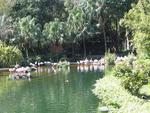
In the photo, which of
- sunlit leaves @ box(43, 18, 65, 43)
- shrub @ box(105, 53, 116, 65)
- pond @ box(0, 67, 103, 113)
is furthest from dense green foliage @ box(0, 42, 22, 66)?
shrub @ box(105, 53, 116, 65)

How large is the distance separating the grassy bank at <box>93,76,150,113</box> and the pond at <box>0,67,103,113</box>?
1004mm

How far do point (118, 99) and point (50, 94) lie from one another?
1088 cm

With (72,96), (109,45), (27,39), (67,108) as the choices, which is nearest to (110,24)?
(109,45)

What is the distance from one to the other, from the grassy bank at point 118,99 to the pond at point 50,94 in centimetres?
100

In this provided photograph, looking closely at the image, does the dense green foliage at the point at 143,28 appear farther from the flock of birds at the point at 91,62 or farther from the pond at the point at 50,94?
the flock of birds at the point at 91,62

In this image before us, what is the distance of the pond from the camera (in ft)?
80.6

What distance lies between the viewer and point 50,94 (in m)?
30.3

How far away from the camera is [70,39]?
60781 millimetres

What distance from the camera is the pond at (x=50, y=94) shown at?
24.6 meters

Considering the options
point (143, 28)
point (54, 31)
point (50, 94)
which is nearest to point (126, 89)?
point (50, 94)

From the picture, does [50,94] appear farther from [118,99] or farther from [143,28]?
[118,99]

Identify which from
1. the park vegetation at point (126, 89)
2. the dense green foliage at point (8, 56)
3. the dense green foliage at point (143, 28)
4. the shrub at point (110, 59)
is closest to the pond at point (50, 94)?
the park vegetation at point (126, 89)

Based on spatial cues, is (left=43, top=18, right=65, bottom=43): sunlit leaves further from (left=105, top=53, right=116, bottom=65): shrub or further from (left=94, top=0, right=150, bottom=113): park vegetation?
(left=94, top=0, right=150, bottom=113): park vegetation

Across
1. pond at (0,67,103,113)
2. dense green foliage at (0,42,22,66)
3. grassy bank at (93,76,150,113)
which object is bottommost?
pond at (0,67,103,113)
